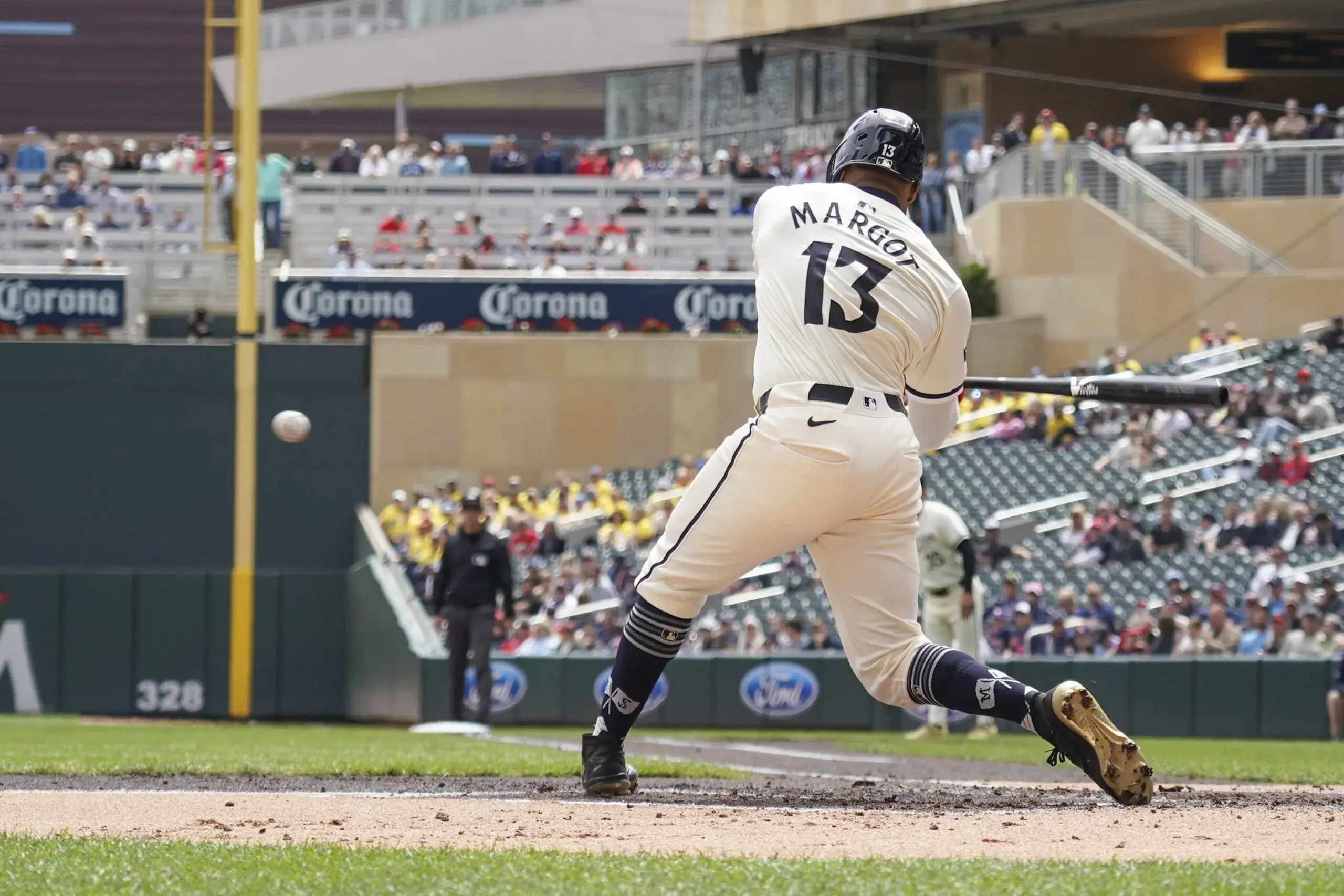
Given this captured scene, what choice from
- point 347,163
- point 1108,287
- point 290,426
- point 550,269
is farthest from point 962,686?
point 347,163

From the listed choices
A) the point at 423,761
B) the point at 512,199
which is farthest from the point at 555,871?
the point at 512,199

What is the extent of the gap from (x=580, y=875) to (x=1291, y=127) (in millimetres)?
24617

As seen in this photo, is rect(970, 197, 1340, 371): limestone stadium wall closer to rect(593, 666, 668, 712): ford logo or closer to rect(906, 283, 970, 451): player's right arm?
rect(593, 666, 668, 712): ford logo

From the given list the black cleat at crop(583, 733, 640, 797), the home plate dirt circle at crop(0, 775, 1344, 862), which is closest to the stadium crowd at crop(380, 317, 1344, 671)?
the home plate dirt circle at crop(0, 775, 1344, 862)

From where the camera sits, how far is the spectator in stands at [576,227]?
26688 mm

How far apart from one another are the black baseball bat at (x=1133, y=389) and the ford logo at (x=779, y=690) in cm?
981

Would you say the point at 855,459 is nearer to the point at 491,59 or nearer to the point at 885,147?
the point at 885,147

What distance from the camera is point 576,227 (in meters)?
26.8

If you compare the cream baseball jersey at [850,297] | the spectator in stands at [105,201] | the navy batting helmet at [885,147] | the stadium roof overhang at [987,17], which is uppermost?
the stadium roof overhang at [987,17]

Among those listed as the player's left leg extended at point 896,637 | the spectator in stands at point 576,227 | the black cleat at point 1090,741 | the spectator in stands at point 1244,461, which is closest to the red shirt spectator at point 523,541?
the spectator in stands at point 576,227

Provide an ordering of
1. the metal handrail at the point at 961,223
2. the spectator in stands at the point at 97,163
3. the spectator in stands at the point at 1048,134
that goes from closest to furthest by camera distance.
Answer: the spectator in stands at the point at 1048,134
the metal handrail at the point at 961,223
the spectator in stands at the point at 97,163

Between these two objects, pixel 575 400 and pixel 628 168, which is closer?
pixel 575 400

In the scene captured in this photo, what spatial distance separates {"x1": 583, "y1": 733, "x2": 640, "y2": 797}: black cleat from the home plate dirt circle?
81 millimetres

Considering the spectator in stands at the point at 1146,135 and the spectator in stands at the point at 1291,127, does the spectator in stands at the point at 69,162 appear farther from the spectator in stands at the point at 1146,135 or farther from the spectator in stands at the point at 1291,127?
the spectator in stands at the point at 1291,127
